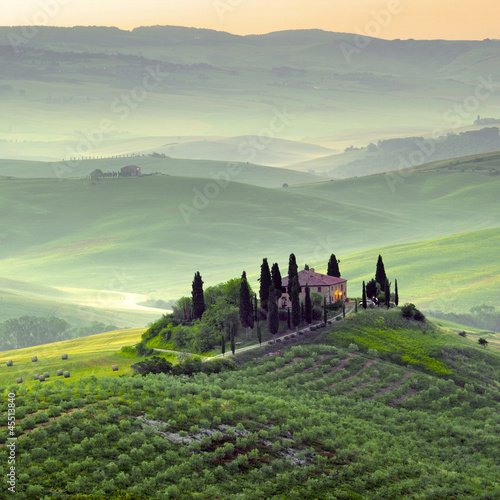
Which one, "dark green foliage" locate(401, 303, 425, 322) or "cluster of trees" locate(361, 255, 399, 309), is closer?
"dark green foliage" locate(401, 303, 425, 322)

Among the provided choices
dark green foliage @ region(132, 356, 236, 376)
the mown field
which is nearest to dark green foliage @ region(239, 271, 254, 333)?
the mown field

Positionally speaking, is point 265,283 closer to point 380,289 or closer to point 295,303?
point 295,303

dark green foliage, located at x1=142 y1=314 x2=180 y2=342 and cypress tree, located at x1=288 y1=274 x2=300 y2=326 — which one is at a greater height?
cypress tree, located at x1=288 y1=274 x2=300 y2=326

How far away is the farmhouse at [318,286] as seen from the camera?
116188 millimetres

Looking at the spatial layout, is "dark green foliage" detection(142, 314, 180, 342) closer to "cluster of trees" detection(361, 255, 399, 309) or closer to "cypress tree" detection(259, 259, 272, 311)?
"cypress tree" detection(259, 259, 272, 311)

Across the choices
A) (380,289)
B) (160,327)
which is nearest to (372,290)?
(380,289)

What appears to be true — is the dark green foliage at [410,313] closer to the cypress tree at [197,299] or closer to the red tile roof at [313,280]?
the red tile roof at [313,280]

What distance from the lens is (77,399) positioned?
7050 centimetres

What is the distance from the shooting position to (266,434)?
69.4 metres

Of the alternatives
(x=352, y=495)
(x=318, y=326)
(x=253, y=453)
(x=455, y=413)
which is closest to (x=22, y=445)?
(x=253, y=453)

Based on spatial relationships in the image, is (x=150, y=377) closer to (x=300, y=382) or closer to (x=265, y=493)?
(x=300, y=382)

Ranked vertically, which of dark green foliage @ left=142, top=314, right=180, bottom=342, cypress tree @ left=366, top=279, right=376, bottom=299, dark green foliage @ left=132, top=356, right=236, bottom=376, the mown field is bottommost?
the mown field

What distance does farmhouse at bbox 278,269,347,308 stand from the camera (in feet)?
381

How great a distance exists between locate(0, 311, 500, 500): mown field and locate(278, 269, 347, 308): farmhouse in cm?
2134
